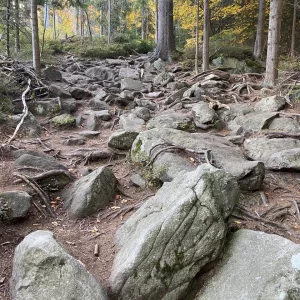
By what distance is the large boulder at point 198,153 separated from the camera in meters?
5.17

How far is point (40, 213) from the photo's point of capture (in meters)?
4.86

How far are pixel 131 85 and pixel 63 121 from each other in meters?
5.01

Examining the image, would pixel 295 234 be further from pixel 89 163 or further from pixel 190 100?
pixel 190 100

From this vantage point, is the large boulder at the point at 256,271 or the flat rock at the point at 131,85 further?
the flat rock at the point at 131,85

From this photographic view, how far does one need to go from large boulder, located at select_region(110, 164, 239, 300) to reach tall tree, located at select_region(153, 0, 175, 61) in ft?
51.4

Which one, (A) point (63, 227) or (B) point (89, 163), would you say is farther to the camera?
(B) point (89, 163)

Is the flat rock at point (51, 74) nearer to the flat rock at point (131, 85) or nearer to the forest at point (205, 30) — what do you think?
the forest at point (205, 30)

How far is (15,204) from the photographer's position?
15.0 ft

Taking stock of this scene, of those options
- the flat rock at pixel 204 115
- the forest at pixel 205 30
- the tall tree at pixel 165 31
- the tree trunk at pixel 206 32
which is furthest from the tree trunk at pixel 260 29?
the flat rock at pixel 204 115

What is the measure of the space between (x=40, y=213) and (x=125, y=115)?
557 centimetres

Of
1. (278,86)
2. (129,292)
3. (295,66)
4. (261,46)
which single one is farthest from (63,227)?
(261,46)

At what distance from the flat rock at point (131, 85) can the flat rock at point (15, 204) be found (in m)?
9.36

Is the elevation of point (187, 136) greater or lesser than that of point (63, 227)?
greater

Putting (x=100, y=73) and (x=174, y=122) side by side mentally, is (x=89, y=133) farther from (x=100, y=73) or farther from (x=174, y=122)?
(x=100, y=73)
